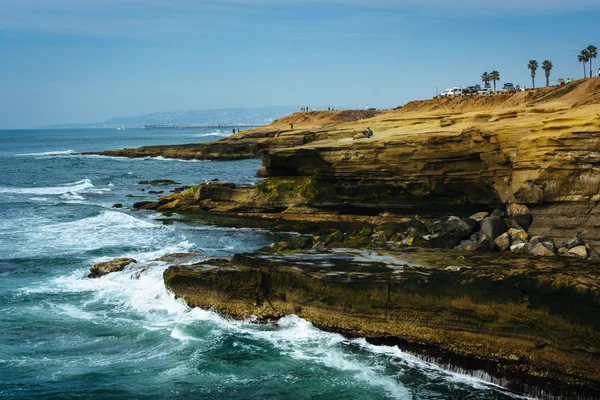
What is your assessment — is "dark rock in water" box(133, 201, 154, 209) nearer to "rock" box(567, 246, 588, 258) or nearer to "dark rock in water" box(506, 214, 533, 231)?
"dark rock in water" box(506, 214, 533, 231)

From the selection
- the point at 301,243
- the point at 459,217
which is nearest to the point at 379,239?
the point at 301,243

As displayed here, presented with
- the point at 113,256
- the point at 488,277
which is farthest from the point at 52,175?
the point at 488,277

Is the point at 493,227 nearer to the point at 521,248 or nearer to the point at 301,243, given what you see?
the point at 521,248

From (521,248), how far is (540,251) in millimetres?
1110

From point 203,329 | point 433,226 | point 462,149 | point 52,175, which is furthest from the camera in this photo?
Result: point 52,175

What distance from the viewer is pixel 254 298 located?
58.4 ft

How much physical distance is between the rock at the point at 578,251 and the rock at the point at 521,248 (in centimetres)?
119

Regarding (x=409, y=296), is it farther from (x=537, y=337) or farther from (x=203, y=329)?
(x=203, y=329)

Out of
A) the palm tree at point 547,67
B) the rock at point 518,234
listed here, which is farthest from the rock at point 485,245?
the palm tree at point 547,67

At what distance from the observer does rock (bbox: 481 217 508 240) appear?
22.2 metres

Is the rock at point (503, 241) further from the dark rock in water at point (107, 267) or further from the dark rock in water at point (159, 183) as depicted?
the dark rock in water at point (159, 183)

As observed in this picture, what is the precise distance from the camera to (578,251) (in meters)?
19.4

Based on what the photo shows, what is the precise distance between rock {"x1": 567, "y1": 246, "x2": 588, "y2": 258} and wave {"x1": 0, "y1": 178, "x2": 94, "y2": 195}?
41.5 m

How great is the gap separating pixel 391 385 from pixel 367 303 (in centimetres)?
244
